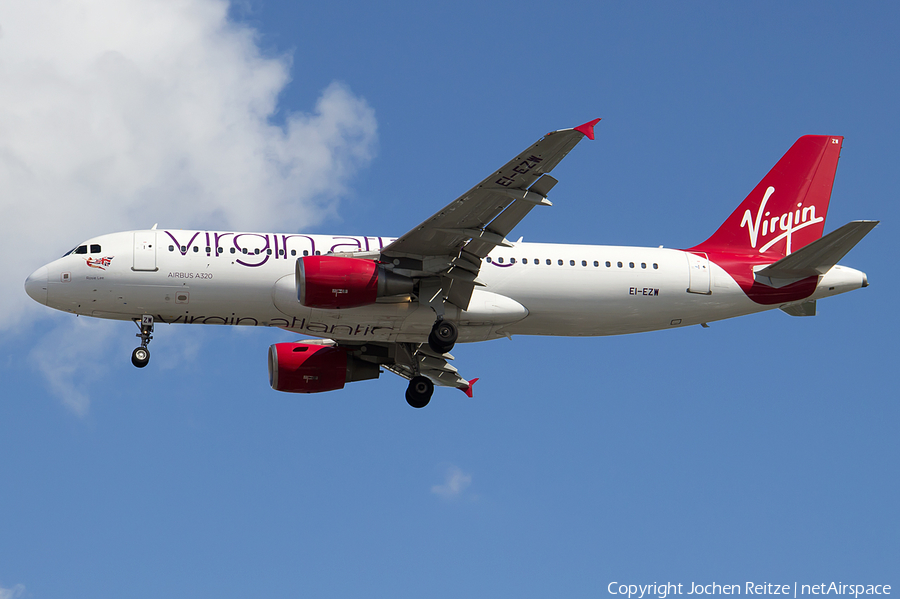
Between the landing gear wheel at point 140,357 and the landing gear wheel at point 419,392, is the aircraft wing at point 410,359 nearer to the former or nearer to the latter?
the landing gear wheel at point 419,392

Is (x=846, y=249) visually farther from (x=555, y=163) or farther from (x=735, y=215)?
(x=555, y=163)

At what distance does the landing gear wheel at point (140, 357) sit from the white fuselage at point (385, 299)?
1096mm

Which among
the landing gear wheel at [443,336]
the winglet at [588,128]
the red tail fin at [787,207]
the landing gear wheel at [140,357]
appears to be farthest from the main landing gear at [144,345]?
the red tail fin at [787,207]

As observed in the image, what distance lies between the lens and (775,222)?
38562 mm

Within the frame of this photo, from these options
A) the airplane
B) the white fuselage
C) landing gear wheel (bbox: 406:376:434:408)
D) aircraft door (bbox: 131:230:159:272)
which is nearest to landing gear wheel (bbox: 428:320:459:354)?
the airplane

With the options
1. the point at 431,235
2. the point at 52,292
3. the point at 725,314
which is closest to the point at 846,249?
the point at 725,314

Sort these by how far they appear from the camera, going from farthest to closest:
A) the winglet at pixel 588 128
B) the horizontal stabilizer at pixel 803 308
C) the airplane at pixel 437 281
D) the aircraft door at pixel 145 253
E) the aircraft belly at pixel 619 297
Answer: the horizontal stabilizer at pixel 803 308 → the aircraft belly at pixel 619 297 → the aircraft door at pixel 145 253 → the airplane at pixel 437 281 → the winglet at pixel 588 128

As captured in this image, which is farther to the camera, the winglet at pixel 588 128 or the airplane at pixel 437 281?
the airplane at pixel 437 281

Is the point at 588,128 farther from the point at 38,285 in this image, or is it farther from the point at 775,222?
the point at 38,285

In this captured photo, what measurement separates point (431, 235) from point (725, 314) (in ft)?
37.1

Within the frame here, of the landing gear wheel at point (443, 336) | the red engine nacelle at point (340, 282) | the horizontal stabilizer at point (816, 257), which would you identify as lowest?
the landing gear wheel at point (443, 336)

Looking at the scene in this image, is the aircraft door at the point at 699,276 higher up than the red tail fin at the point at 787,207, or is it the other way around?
the red tail fin at the point at 787,207

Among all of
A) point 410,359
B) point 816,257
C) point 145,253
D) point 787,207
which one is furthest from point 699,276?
point 145,253

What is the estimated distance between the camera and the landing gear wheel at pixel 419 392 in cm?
3800
